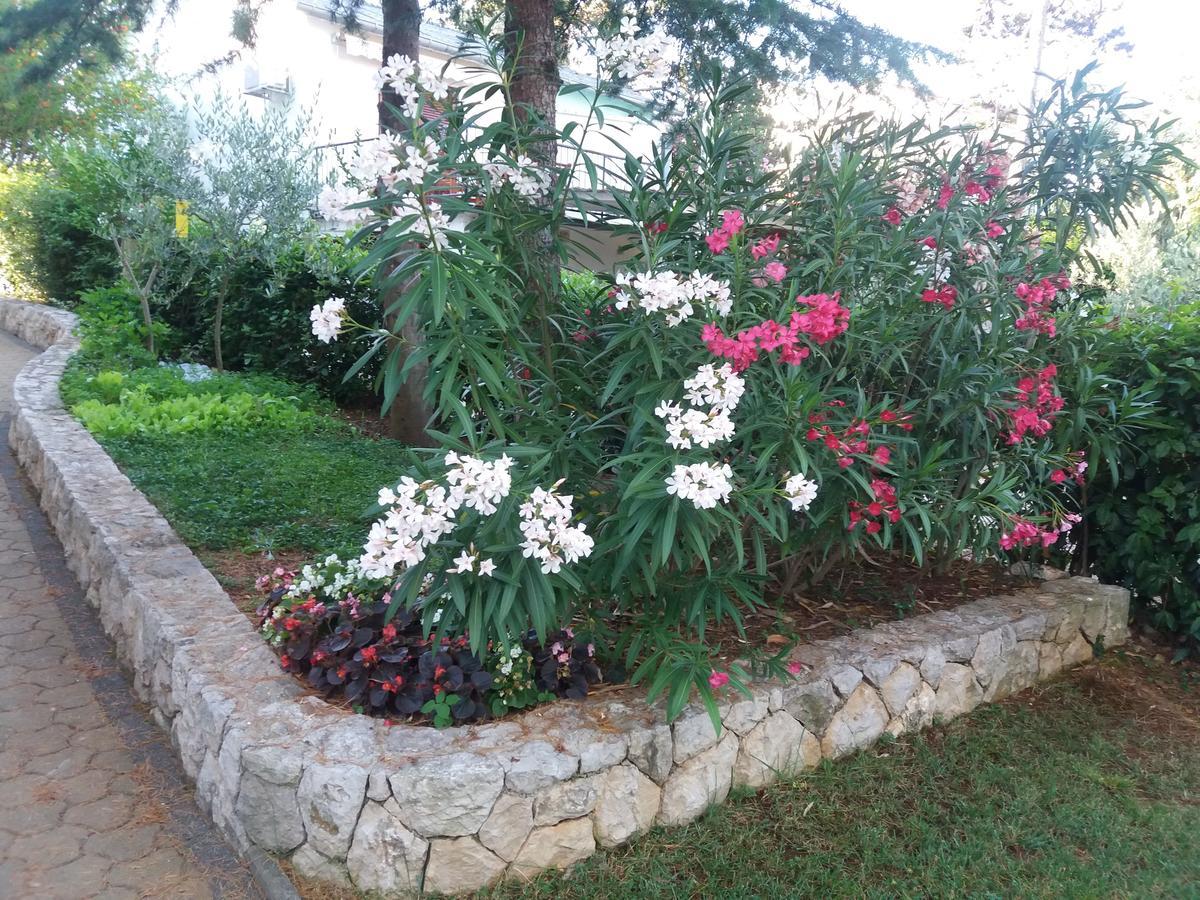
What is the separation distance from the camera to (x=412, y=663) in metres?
3.30

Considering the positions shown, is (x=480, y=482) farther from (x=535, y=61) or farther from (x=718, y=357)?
(x=535, y=61)

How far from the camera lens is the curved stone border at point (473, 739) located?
8.93 ft

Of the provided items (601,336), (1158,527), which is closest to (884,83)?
(1158,527)

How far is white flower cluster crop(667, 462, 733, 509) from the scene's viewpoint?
8.44ft

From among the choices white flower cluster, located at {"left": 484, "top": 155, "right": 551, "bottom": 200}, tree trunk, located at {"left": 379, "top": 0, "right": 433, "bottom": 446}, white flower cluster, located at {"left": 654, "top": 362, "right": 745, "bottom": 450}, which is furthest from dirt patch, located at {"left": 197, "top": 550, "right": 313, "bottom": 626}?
white flower cluster, located at {"left": 654, "top": 362, "right": 745, "bottom": 450}

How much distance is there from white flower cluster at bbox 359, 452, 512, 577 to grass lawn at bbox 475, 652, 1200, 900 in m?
1.09

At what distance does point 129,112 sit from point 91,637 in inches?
251

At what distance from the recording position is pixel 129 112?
28.4 ft

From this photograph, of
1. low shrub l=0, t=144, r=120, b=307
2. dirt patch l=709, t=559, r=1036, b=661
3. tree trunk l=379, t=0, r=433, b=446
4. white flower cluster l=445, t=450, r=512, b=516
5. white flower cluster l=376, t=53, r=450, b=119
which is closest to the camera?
white flower cluster l=445, t=450, r=512, b=516

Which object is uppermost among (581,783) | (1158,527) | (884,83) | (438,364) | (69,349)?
(884,83)

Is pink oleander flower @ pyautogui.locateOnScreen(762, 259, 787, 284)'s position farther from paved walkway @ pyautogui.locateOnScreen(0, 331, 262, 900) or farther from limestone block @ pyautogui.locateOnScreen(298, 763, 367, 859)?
paved walkway @ pyautogui.locateOnScreen(0, 331, 262, 900)

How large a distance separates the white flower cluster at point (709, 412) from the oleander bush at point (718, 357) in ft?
0.04

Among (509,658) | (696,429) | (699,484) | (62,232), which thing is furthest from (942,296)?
(62,232)

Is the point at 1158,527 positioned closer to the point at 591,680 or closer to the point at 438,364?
the point at 591,680
